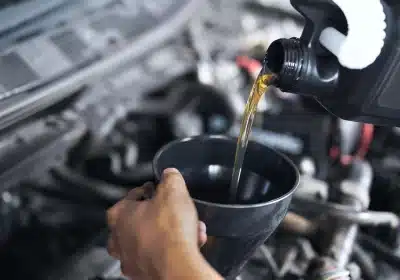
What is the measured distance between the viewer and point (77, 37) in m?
0.88

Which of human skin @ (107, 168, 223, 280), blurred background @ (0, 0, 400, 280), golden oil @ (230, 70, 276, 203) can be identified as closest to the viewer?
human skin @ (107, 168, 223, 280)

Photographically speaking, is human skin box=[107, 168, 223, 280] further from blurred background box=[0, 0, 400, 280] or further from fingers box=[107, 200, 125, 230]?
blurred background box=[0, 0, 400, 280]

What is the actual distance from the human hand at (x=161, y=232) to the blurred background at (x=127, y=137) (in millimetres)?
223

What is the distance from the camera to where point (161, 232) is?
1.41 feet

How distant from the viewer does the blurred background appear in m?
0.73

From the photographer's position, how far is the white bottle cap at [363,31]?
455 mm

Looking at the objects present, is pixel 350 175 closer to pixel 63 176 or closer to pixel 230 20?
pixel 63 176

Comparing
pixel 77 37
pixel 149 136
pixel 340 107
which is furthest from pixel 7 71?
pixel 340 107

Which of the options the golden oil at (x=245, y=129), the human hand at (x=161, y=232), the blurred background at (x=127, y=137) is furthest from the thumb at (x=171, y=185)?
the blurred background at (x=127, y=137)

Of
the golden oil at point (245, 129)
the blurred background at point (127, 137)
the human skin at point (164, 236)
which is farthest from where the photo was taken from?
the blurred background at point (127, 137)

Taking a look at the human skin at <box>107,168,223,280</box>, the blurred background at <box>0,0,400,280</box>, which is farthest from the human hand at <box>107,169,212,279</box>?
the blurred background at <box>0,0,400,280</box>

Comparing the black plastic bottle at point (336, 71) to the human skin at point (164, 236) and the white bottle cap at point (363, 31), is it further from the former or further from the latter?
the human skin at point (164, 236)

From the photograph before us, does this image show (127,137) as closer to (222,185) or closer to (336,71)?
(222,185)

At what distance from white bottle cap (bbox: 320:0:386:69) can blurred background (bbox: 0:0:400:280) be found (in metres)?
0.27
